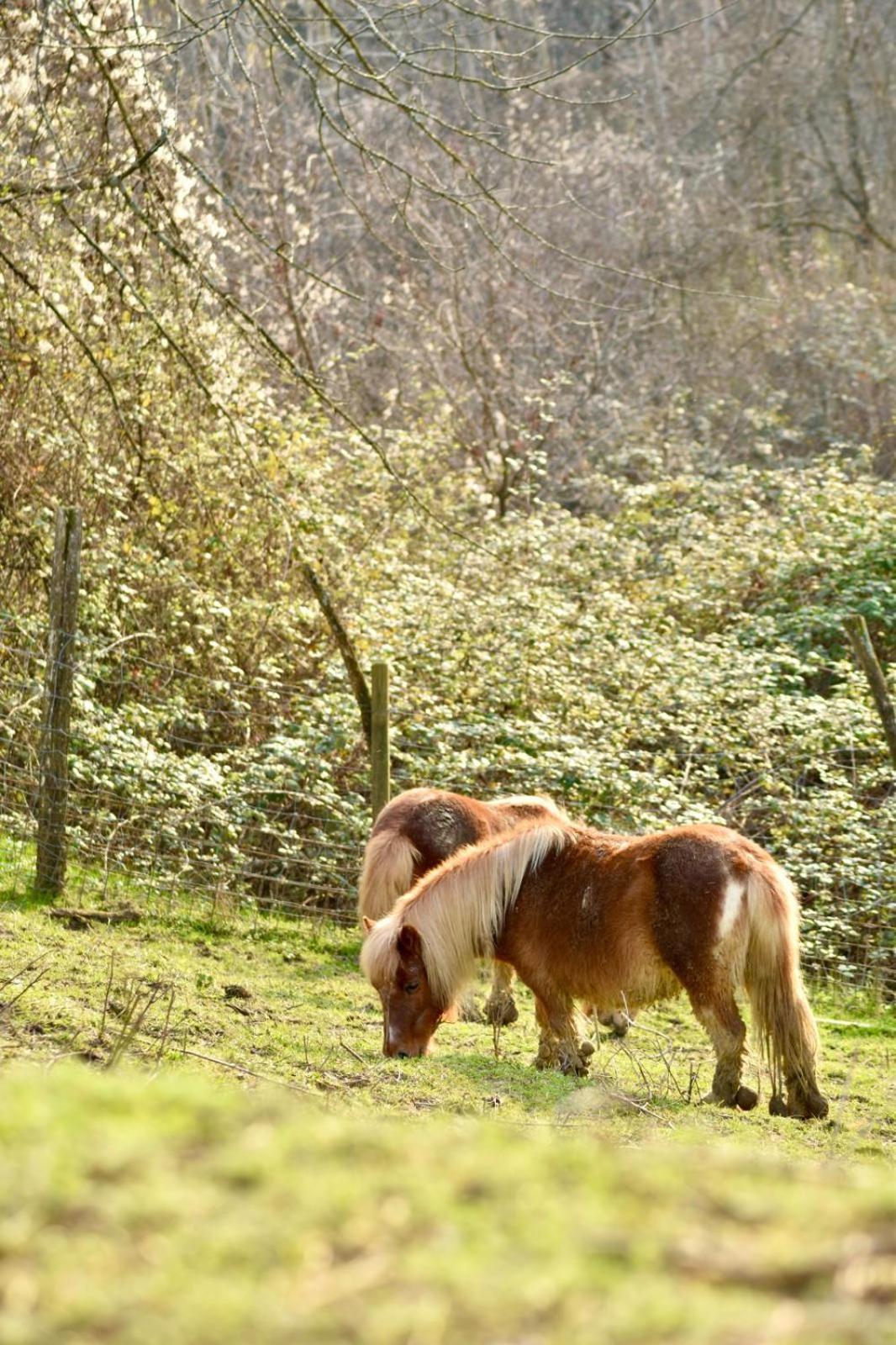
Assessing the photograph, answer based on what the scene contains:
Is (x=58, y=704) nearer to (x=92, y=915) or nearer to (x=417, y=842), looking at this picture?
(x=92, y=915)

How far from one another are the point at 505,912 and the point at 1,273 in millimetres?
4991

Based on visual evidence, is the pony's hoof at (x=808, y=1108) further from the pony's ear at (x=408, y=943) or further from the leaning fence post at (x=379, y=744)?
the leaning fence post at (x=379, y=744)

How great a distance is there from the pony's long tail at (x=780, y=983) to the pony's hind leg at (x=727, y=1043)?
0.36 ft

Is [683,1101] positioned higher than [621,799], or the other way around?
[621,799]

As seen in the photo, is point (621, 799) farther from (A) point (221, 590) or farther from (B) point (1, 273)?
(B) point (1, 273)

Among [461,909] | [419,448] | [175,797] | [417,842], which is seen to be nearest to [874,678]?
[417,842]

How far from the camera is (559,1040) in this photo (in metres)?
5.91

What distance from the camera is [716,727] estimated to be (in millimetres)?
10039

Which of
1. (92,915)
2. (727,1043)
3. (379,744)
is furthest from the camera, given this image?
(379,744)

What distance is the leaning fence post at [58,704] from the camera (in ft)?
25.0

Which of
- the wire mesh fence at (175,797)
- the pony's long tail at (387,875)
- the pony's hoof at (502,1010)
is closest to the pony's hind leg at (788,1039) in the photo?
the pony's hoof at (502,1010)

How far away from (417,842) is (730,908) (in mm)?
2119

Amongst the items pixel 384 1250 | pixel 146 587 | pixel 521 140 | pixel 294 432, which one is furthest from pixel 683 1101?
pixel 521 140

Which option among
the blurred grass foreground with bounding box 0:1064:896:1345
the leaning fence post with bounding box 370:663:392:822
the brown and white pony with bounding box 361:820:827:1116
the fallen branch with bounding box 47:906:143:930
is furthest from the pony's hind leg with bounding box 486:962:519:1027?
the blurred grass foreground with bounding box 0:1064:896:1345
